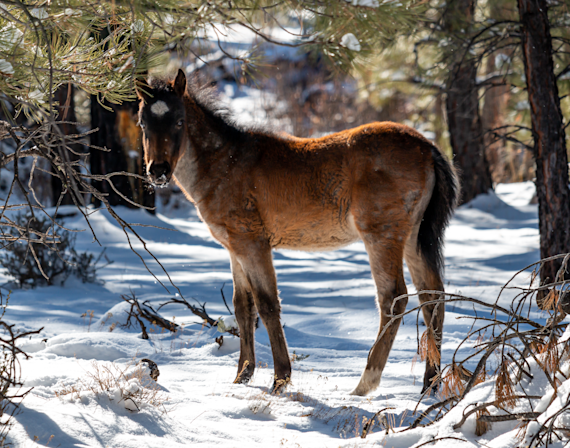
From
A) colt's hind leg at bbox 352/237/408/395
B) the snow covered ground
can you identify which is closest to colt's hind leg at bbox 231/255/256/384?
the snow covered ground

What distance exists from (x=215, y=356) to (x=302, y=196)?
1.75m

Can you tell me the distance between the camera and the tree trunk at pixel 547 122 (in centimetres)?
580

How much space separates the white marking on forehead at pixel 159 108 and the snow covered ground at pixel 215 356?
1.93 m

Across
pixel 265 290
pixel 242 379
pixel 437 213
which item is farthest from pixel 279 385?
pixel 437 213

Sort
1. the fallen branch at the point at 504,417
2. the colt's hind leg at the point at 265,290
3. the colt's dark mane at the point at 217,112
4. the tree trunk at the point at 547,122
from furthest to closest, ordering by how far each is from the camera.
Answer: the tree trunk at the point at 547,122 → the colt's dark mane at the point at 217,112 → the colt's hind leg at the point at 265,290 → the fallen branch at the point at 504,417

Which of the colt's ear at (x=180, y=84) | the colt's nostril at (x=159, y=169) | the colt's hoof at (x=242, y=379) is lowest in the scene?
the colt's hoof at (x=242, y=379)

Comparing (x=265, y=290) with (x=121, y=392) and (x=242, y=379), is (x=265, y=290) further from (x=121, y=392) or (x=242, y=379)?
(x=121, y=392)

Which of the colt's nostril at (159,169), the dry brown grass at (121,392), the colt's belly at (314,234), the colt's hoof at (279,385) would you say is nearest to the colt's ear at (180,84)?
the colt's nostril at (159,169)

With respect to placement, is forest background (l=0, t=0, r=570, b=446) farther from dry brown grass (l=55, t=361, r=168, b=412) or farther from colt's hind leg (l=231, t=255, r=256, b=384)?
colt's hind leg (l=231, t=255, r=256, b=384)

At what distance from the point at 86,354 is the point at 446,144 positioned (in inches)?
675

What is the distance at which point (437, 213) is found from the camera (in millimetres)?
4332

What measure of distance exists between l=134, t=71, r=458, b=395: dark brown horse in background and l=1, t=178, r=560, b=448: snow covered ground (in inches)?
18.1

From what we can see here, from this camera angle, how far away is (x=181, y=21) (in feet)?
12.3

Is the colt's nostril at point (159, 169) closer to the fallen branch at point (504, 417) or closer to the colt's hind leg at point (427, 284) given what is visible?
the colt's hind leg at point (427, 284)
